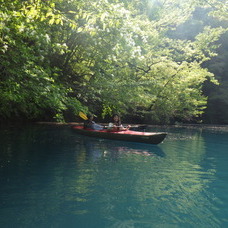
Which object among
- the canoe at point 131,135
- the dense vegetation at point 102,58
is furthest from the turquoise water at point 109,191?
the canoe at point 131,135

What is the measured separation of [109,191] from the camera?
535cm

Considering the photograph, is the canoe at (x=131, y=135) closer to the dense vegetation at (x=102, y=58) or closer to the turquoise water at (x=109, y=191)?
the dense vegetation at (x=102, y=58)

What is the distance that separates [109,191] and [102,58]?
7200mm

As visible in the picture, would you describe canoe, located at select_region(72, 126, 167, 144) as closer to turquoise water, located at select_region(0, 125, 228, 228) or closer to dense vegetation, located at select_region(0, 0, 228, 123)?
dense vegetation, located at select_region(0, 0, 228, 123)

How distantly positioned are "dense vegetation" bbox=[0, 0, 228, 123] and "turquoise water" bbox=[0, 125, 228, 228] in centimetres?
204

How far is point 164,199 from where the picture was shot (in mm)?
5031

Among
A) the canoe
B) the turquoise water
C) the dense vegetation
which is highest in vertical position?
the dense vegetation

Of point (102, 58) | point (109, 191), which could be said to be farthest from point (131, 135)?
point (109, 191)

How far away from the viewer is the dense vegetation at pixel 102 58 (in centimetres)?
525

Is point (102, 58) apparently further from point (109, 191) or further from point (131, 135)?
point (109, 191)

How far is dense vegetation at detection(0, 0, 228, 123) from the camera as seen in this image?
525 cm

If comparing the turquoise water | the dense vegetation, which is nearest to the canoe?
the dense vegetation

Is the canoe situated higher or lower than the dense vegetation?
lower

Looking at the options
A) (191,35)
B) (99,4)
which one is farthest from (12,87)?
(191,35)
